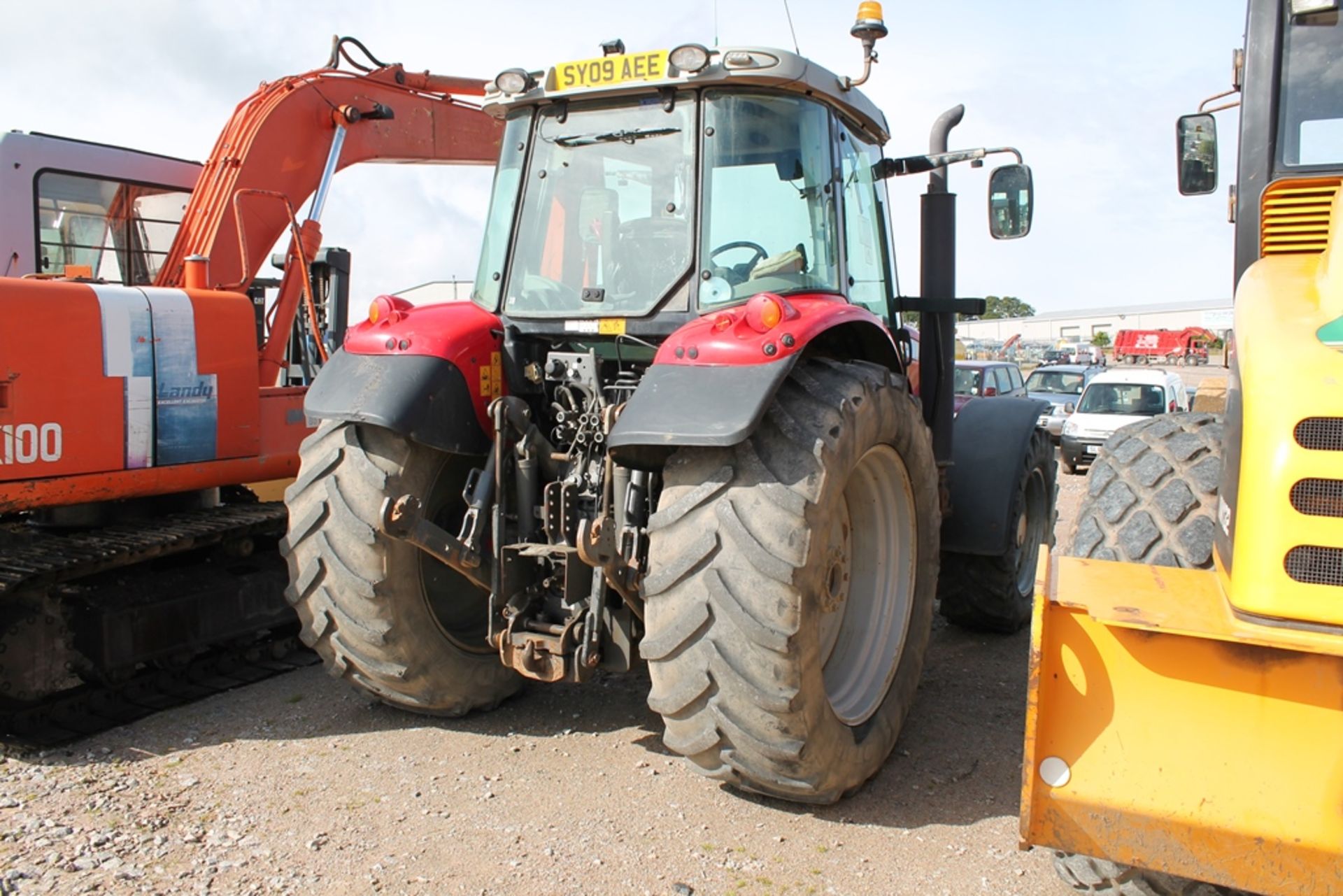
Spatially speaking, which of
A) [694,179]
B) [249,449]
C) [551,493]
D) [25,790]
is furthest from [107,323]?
[694,179]

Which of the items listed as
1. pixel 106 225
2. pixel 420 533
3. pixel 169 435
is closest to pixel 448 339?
pixel 420 533

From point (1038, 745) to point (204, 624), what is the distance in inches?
163

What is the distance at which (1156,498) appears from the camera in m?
3.06

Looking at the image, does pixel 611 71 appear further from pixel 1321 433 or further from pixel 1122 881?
pixel 1122 881

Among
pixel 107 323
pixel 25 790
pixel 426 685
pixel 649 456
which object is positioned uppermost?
pixel 107 323

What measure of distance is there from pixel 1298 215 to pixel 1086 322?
88.1m

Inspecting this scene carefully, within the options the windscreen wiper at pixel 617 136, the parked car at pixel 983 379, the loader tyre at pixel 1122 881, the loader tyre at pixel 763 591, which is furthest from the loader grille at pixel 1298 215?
the parked car at pixel 983 379

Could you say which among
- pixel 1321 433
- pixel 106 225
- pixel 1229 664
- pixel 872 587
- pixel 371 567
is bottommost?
pixel 872 587

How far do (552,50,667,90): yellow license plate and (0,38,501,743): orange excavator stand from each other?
7.44ft

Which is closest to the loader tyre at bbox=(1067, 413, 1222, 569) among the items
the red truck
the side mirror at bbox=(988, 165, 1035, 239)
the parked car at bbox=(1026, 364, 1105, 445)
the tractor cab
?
the tractor cab

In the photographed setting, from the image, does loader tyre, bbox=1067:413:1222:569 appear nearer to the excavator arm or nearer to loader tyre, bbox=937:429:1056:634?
loader tyre, bbox=937:429:1056:634

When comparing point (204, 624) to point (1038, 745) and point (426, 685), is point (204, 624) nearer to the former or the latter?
point (426, 685)

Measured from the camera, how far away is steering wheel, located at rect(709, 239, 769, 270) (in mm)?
4152

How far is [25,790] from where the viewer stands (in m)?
4.01
